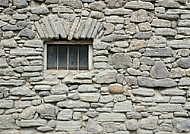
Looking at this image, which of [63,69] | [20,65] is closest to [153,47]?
[63,69]

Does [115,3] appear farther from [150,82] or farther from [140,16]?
[150,82]

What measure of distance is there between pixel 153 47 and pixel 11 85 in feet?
6.28

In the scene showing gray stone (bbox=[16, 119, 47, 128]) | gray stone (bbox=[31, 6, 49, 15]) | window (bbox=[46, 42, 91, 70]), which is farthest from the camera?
window (bbox=[46, 42, 91, 70])

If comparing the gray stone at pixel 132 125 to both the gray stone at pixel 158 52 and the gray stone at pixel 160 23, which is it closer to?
the gray stone at pixel 158 52

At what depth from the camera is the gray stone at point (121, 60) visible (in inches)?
152

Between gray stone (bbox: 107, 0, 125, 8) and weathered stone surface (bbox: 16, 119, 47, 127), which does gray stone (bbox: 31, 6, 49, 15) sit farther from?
weathered stone surface (bbox: 16, 119, 47, 127)

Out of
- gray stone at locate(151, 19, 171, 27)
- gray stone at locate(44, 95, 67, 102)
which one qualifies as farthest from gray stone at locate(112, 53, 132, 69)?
gray stone at locate(44, 95, 67, 102)

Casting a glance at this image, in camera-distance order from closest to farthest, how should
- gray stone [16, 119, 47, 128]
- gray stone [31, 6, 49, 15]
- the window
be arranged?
gray stone [16, 119, 47, 128] → gray stone [31, 6, 49, 15] → the window

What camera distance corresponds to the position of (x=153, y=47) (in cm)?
389

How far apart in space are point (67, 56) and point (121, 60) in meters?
0.74

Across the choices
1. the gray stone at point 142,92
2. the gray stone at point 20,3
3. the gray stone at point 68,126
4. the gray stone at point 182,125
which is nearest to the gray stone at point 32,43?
the gray stone at point 20,3

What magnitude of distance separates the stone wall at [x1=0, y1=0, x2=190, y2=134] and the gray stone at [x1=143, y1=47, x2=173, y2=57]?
0.01m

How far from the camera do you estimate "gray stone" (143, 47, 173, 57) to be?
388cm

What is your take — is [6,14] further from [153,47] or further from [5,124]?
[153,47]
